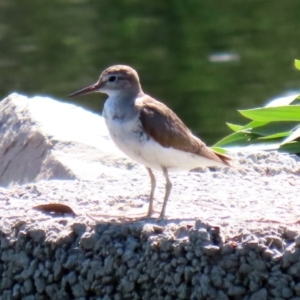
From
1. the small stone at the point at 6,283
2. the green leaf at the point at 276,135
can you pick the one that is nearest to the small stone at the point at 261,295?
the small stone at the point at 6,283

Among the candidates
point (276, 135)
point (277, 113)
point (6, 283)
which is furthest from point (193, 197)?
point (276, 135)

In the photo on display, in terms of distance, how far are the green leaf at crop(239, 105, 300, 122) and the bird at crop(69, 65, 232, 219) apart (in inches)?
50.6

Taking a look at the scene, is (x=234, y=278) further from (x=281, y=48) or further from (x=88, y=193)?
(x=281, y=48)

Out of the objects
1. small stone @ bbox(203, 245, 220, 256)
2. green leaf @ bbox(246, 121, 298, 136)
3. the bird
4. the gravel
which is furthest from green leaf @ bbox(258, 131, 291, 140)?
small stone @ bbox(203, 245, 220, 256)

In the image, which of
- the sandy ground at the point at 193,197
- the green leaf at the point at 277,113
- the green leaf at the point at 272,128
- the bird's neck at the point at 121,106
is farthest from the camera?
the green leaf at the point at 272,128

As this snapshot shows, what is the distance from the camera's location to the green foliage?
754 cm

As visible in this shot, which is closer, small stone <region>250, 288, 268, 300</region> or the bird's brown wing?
small stone <region>250, 288, 268, 300</region>

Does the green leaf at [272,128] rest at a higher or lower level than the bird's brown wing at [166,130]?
lower

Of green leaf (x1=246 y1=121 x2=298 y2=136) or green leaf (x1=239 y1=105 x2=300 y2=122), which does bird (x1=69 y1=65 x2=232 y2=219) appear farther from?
green leaf (x1=246 y1=121 x2=298 y2=136)

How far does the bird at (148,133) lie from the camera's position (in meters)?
5.94

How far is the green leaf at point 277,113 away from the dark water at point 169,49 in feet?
18.0

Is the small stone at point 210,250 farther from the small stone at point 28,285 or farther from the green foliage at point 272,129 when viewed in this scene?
the green foliage at point 272,129

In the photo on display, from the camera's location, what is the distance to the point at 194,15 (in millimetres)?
18656

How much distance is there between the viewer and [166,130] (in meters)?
6.04
